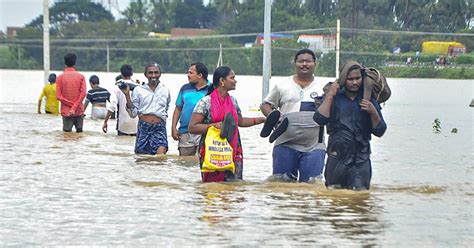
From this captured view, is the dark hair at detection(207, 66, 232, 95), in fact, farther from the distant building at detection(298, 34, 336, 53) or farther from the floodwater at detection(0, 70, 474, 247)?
the distant building at detection(298, 34, 336, 53)

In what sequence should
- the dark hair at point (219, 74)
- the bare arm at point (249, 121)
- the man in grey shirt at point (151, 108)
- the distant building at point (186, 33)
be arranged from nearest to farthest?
the dark hair at point (219, 74)
the bare arm at point (249, 121)
the man in grey shirt at point (151, 108)
the distant building at point (186, 33)

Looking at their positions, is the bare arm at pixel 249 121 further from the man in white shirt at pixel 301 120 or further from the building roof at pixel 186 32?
the building roof at pixel 186 32

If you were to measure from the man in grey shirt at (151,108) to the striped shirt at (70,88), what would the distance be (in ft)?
9.65

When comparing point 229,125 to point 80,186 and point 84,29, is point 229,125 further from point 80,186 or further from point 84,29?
point 84,29

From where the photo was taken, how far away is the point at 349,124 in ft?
27.4

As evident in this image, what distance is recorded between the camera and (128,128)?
15.8 meters

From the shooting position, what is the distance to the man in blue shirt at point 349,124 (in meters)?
8.25

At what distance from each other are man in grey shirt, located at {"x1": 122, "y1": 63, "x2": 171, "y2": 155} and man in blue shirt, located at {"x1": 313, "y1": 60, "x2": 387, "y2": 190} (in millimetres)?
3869

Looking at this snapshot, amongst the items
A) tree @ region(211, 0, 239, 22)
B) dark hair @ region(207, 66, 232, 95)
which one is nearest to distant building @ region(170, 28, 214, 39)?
tree @ region(211, 0, 239, 22)

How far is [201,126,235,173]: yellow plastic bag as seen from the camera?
894 centimetres

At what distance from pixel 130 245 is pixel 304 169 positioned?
2.58 meters

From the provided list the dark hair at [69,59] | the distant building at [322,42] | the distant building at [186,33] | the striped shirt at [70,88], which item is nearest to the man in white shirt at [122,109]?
the striped shirt at [70,88]

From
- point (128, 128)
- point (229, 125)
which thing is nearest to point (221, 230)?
point (229, 125)

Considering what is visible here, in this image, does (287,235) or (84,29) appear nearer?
(287,235)
